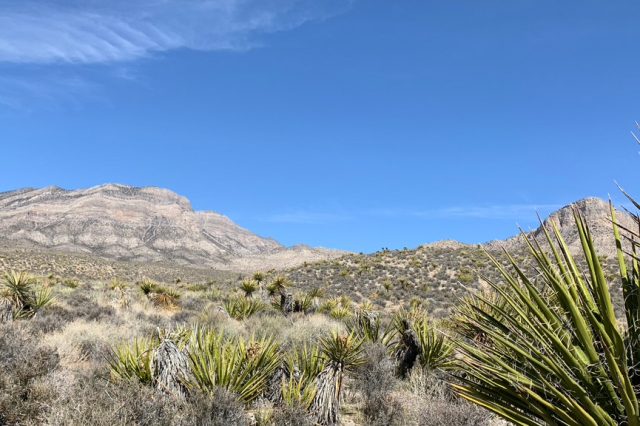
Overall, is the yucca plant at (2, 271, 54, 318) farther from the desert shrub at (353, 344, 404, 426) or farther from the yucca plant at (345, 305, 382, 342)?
the desert shrub at (353, 344, 404, 426)

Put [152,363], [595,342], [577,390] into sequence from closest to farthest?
[577,390], [595,342], [152,363]

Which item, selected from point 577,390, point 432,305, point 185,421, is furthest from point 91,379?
point 432,305

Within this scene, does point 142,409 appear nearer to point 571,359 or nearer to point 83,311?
point 571,359

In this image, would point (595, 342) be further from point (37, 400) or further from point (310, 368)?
point (37, 400)

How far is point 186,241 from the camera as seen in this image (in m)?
157

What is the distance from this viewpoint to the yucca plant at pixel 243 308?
1542 cm

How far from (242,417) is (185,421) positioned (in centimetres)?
68

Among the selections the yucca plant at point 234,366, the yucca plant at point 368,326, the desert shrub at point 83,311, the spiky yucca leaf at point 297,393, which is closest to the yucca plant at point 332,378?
the spiky yucca leaf at point 297,393

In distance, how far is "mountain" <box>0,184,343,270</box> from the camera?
129250mm

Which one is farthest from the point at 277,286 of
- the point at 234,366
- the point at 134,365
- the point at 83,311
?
the point at 234,366

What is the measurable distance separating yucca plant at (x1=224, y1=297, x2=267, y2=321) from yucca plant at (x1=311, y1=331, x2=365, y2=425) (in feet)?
28.6

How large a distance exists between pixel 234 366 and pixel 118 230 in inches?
5992

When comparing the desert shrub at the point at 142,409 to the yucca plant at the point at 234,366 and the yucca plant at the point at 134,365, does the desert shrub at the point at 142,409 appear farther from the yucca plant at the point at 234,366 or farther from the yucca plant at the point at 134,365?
the yucca plant at the point at 134,365

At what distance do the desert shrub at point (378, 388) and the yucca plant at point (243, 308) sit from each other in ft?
25.1
